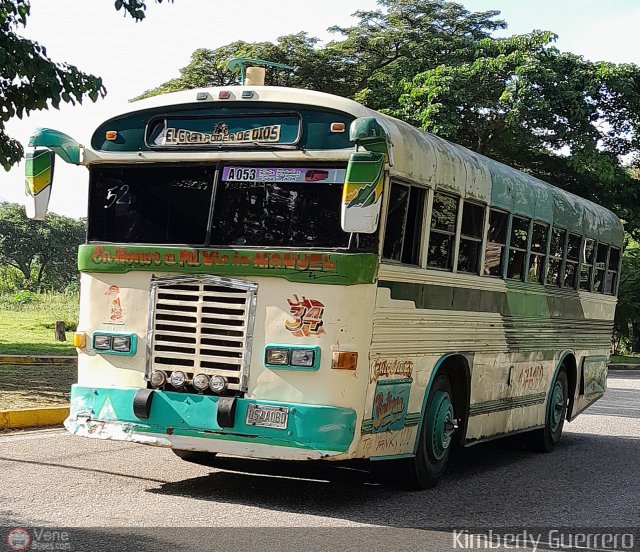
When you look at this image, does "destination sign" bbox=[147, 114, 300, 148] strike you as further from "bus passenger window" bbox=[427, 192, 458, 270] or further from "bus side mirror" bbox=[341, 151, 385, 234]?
"bus passenger window" bbox=[427, 192, 458, 270]

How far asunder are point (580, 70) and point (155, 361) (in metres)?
21.7

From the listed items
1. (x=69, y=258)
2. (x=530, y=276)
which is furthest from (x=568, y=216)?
(x=69, y=258)

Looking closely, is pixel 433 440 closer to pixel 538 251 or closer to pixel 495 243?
pixel 495 243

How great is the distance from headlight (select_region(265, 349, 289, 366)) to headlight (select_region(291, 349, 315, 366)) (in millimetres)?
54

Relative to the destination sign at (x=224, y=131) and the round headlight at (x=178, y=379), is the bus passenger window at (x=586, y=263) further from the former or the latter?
the round headlight at (x=178, y=379)

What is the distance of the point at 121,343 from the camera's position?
26.9 ft

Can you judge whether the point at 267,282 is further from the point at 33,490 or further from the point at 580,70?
the point at 580,70

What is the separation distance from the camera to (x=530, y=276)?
37.5 ft

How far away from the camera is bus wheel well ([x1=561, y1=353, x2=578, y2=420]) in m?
13.3

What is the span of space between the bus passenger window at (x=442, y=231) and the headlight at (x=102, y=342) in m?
2.68

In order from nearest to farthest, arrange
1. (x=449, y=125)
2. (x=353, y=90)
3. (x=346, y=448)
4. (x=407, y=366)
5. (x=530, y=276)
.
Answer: (x=346, y=448) < (x=407, y=366) < (x=530, y=276) < (x=449, y=125) < (x=353, y=90)

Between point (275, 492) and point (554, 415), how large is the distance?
17.8 feet

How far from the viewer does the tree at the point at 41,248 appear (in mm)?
59594

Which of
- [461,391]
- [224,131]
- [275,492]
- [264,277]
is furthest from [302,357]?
[461,391]
